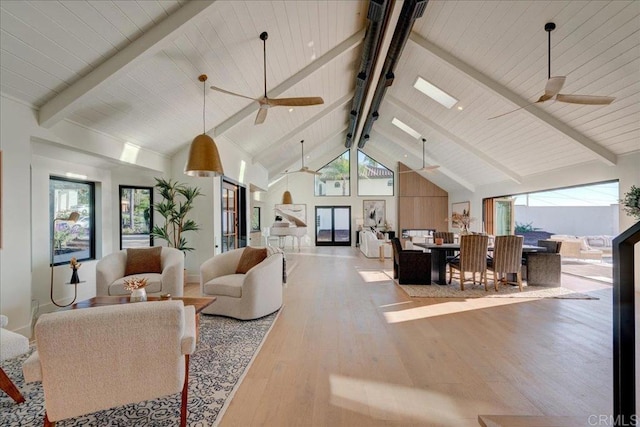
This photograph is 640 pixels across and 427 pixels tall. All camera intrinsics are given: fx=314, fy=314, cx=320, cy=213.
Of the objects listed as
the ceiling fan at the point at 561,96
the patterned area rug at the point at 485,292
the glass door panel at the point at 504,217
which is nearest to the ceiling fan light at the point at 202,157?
the patterned area rug at the point at 485,292

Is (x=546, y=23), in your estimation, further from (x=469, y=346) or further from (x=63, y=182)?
(x=63, y=182)

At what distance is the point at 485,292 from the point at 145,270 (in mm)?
5364

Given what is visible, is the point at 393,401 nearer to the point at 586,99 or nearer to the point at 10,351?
the point at 10,351

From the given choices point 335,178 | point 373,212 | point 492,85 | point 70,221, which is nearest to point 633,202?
point 492,85

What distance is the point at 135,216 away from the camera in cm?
620

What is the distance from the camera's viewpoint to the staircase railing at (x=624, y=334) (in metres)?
1.12

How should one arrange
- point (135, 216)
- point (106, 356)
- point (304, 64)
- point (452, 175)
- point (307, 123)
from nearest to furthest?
1. point (106, 356)
2. point (304, 64)
3. point (135, 216)
4. point (307, 123)
5. point (452, 175)

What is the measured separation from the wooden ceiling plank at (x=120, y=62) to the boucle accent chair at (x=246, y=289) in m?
2.39

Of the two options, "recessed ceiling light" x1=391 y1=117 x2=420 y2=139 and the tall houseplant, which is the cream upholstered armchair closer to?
the tall houseplant

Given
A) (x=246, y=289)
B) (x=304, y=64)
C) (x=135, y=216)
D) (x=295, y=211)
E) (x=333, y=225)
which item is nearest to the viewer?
(x=246, y=289)

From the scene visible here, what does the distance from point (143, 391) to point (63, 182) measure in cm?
450

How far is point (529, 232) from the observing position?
1192 centimetres

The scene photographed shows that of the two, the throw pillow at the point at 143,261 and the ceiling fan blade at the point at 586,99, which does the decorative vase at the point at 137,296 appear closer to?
the throw pillow at the point at 143,261

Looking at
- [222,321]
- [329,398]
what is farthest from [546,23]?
[222,321]
